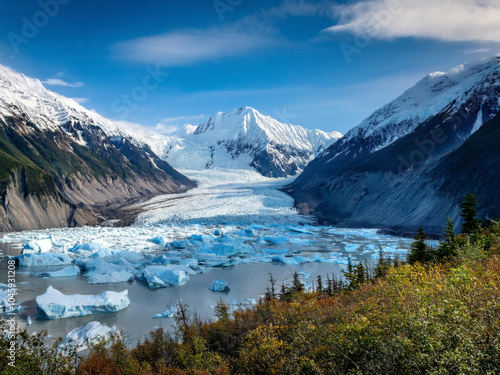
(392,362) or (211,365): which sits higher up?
(392,362)

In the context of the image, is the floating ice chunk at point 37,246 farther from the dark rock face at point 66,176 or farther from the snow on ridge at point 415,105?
the snow on ridge at point 415,105

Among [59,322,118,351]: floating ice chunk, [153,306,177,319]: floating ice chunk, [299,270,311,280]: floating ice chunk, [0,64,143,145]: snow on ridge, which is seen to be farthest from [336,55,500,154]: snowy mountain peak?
[0,64,143,145]: snow on ridge

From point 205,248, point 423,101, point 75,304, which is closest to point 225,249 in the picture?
point 205,248

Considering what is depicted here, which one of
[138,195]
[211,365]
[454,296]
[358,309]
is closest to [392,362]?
[454,296]

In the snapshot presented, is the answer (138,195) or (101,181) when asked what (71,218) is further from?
(138,195)

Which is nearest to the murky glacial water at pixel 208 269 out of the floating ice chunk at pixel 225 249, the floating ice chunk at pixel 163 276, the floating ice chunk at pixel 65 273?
the floating ice chunk at pixel 163 276

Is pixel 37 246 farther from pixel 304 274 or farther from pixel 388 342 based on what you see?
pixel 388 342
